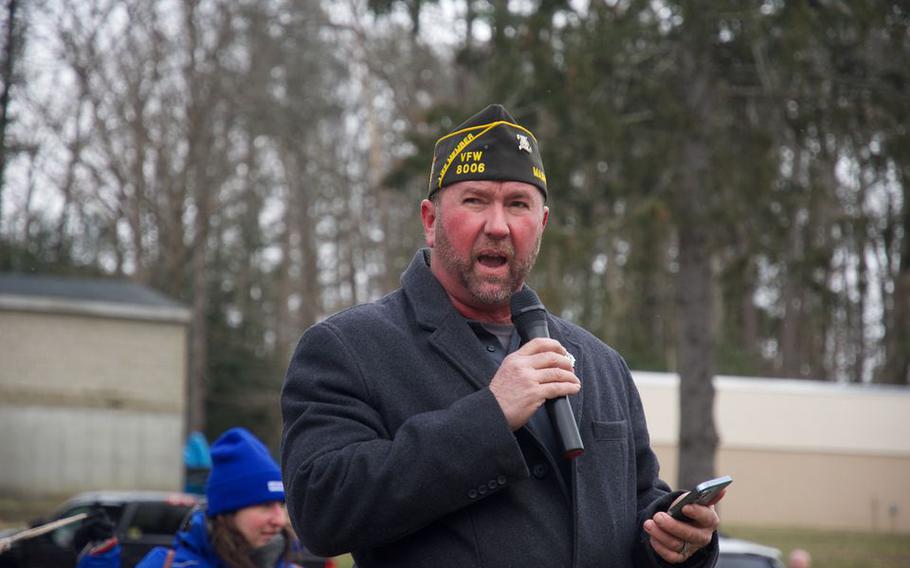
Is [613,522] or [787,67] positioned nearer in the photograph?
[613,522]

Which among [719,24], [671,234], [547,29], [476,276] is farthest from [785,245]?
[476,276]

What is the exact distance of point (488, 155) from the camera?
2.96 meters

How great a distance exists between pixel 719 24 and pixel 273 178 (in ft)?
77.7

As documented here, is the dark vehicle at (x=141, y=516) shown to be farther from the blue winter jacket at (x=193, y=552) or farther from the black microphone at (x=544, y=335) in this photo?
the black microphone at (x=544, y=335)

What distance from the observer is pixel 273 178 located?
3678cm

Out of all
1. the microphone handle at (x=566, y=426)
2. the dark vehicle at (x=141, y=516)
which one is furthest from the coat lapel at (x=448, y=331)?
the dark vehicle at (x=141, y=516)

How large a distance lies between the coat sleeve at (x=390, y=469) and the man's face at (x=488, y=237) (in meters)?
0.32

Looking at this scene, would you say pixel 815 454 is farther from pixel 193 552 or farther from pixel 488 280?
pixel 488 280

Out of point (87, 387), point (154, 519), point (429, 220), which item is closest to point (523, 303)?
point (429, 220)

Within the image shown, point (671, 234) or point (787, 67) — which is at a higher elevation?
point (787, 67)

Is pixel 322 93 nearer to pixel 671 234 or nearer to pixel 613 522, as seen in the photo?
pixel 671 234

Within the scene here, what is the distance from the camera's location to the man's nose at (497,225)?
9.36 ft

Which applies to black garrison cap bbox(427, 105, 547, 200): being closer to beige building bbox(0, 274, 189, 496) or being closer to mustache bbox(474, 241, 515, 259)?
mustache bbox(474, 241, 515, 259)

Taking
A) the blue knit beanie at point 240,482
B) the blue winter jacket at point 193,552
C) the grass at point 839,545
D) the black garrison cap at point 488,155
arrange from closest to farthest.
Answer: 1. the black garrison cap at point 488,155
2. the blue winter jacket at point 193,552
3. the blue knit beanie at point 240,482
4. the grass at point 839,545
